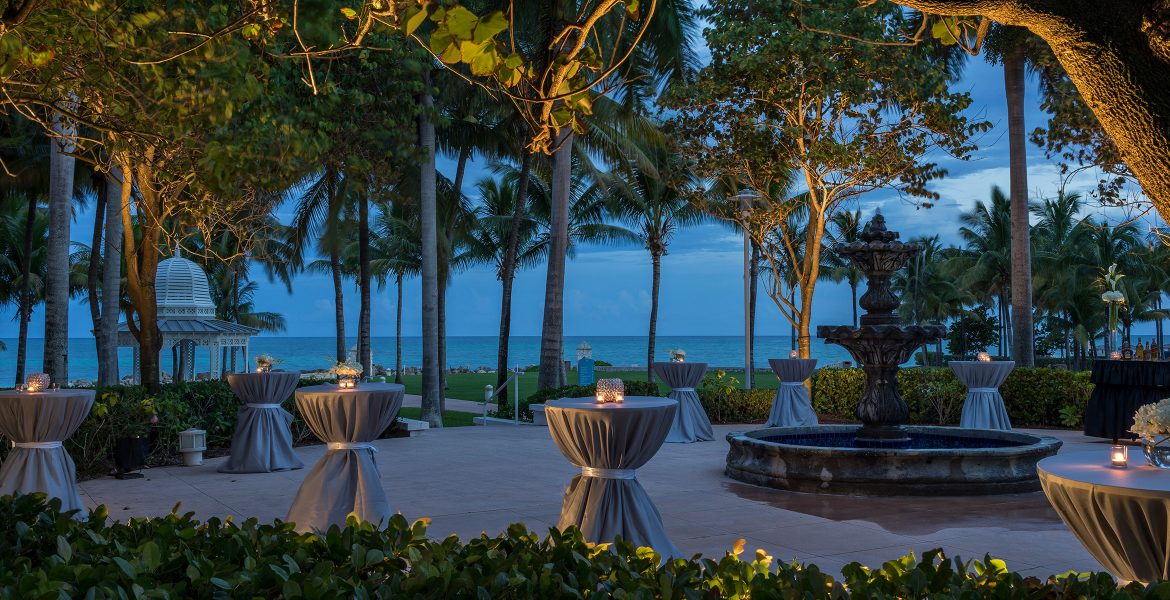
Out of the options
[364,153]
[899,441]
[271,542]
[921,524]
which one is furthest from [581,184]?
[271,542]

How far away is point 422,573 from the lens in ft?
7.54

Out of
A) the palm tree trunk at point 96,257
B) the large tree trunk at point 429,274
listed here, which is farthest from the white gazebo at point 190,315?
the large tree trunk at point 429,274

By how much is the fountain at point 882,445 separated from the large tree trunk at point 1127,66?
651 cm

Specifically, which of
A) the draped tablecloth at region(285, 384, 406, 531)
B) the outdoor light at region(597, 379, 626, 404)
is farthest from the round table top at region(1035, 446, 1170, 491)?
the draped tablecloth at region(285, 384, 406, 531)

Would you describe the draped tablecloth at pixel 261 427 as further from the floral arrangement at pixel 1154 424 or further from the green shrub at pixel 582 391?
the floral arrangement at pixel 1154 424

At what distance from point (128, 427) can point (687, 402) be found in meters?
7.14

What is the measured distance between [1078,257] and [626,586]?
43275mm

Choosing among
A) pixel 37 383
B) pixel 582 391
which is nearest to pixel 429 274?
pixel 582 391

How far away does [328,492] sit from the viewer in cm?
684

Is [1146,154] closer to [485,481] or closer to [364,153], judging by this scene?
[485,481]

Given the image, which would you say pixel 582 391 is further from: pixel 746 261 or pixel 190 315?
pixel 190 315

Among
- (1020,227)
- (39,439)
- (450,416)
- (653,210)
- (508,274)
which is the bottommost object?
(450,416)

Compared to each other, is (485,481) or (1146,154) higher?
(1146,154)

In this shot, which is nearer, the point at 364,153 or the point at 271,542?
the point at 271,542
